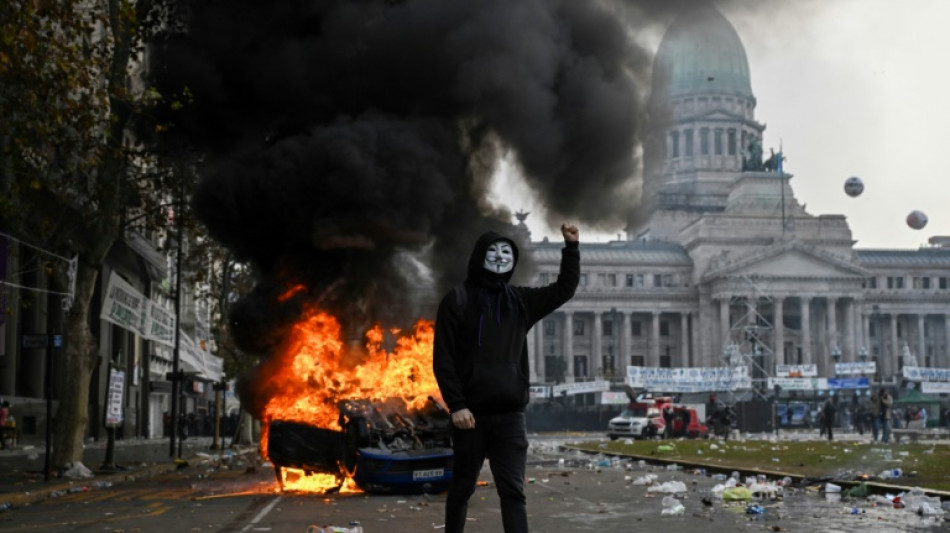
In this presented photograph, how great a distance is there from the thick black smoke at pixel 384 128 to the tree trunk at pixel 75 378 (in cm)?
349

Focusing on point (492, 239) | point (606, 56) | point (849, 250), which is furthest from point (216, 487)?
point (849, 250)

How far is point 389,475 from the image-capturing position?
1384 cm

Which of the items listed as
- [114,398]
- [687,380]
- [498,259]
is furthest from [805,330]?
[498,259]

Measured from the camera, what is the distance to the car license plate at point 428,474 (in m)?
13.9

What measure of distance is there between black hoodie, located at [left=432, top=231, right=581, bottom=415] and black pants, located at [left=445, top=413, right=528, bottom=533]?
0.29ft

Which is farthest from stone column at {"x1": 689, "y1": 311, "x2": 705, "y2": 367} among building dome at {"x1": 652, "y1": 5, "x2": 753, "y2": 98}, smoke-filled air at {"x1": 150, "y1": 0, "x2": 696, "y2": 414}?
smoke-filled air at {"x1": 150, "y1": 0, "x2": 696, "y2": 414}

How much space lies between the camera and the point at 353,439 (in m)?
13.9

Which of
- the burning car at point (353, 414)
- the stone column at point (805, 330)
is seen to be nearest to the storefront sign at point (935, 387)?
the stone column at point (805, 330)

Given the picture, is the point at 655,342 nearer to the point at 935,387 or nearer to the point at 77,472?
the point at 935,387

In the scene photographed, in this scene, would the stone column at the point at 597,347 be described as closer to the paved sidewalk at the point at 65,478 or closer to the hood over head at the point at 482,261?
the paved sidewalk at the point at 65,478

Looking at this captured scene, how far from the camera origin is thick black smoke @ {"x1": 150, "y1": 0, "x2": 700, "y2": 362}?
639 inches

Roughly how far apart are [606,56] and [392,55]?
3.66 metres

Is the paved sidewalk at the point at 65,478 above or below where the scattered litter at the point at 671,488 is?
below

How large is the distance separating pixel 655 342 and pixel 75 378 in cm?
10820
